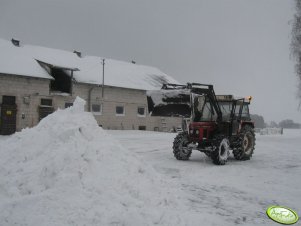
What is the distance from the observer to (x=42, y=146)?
609 cm

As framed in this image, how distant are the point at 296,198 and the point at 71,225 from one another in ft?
15.3

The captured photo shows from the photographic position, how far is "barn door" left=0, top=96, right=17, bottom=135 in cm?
2088

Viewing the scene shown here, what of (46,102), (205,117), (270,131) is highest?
(46,102)

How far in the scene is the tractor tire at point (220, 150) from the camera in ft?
32.1

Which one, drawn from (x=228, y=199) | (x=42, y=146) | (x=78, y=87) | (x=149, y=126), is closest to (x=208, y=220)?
(x=228, y=199)

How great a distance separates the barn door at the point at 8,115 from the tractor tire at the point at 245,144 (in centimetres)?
1554

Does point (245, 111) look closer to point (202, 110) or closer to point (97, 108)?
point (202, 110)

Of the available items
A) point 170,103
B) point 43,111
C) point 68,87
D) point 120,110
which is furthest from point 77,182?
point 120,110

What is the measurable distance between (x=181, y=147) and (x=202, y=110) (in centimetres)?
146

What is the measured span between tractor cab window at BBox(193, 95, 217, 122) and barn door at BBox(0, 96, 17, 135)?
14.6 m

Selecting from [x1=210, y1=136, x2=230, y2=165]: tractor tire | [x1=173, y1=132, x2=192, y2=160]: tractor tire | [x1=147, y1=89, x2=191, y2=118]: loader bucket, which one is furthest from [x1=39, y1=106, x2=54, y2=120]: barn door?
[x1=210, y1=136, x2=230, y2=165]: tractor tire

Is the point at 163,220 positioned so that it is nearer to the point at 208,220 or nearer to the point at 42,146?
the point at 208,220

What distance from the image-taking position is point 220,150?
992cm

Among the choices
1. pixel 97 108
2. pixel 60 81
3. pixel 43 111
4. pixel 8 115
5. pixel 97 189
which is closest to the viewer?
pixel 97 189
